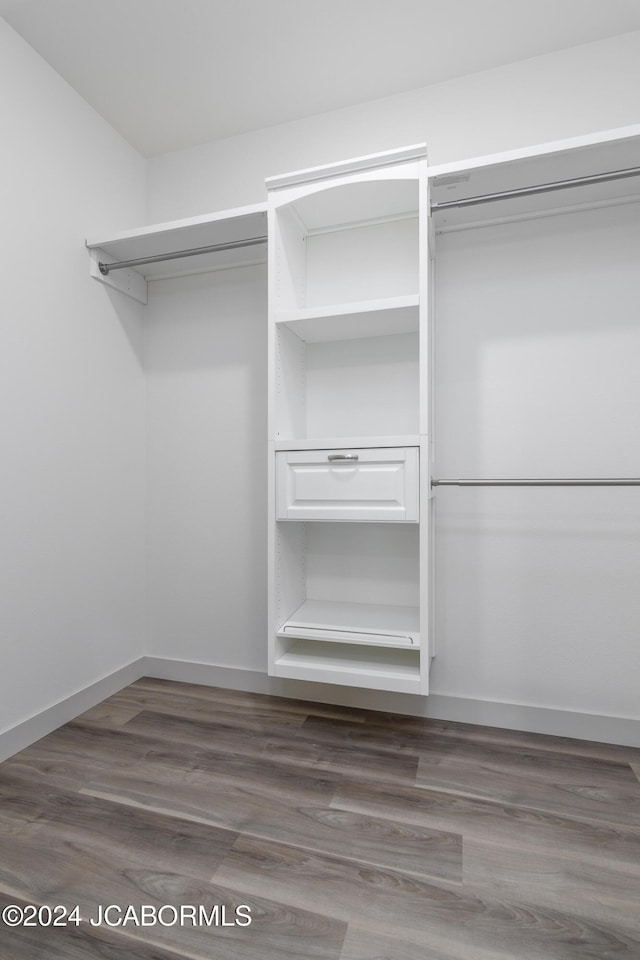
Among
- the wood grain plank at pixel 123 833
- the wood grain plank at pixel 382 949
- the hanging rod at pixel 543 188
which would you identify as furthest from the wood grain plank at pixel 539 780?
the hanging rod at pixel 543 188

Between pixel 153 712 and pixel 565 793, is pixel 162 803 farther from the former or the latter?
pixel 565 793

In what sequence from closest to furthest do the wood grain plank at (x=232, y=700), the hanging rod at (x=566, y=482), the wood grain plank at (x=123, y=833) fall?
the wood grain plank at (x=123, y=833), the hanging rod at (x=566, y=482), the wood grain plank at (x=232, y=700)

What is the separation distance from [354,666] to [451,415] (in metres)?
1.00

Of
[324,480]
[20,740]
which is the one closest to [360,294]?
[324,480]

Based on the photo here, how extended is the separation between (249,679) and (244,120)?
7.95 feet

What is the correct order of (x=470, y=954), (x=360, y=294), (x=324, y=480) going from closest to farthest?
1. (x=470, y=954)
2. (x=324, y=480)
3. (x=360, y=294)

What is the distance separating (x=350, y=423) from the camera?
1978 mm

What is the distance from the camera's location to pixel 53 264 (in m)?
1.81

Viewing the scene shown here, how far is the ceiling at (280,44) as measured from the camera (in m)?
1.57

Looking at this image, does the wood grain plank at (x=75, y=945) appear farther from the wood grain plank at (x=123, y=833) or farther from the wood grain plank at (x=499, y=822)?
the wood grain plank at (x=499, y=822)

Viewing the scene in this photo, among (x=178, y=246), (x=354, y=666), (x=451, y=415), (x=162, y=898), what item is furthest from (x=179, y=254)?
(x=162, y=898)

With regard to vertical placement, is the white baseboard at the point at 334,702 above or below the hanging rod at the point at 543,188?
below

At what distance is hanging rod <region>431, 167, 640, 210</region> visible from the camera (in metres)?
1.45

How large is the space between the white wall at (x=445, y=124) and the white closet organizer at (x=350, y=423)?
35 cm
